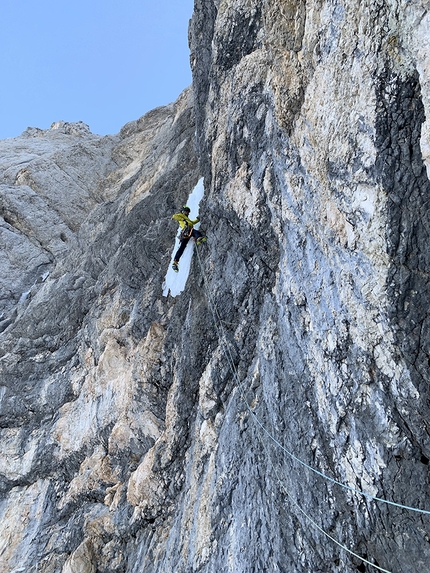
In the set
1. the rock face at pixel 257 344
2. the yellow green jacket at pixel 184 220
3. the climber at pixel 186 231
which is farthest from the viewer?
the yellow green jacket at pixel 184 220

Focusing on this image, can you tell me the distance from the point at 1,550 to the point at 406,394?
12.0 m

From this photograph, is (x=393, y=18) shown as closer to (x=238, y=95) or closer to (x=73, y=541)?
(x=238, y=95)

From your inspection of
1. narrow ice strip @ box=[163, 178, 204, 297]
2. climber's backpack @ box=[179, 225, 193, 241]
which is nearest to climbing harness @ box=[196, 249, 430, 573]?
climber's backpack @ box=[179, 225, 193, 241]

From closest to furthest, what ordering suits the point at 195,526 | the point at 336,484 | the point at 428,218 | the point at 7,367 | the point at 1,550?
the point at 428,218, the point at 336,484, the point at 195,526, the point at 1,550, the point at 7,367

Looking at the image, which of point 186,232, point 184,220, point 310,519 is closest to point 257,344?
point 310,519

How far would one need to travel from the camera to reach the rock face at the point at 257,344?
5387mm

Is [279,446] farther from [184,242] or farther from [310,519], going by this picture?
[184,242]

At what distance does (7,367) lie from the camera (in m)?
15.6

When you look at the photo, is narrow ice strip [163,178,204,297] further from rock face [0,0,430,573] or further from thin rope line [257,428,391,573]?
thin rope line [257,428,391,573]

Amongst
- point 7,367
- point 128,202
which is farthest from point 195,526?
point 128,202

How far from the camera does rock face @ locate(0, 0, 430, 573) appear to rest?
539 cm

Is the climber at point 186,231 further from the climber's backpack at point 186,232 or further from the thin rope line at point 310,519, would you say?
the thin rope line at point 310,519

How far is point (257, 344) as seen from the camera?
8445mm

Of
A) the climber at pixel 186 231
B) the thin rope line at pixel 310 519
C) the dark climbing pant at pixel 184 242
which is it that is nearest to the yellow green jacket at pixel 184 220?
the climber at pixel 186 231
